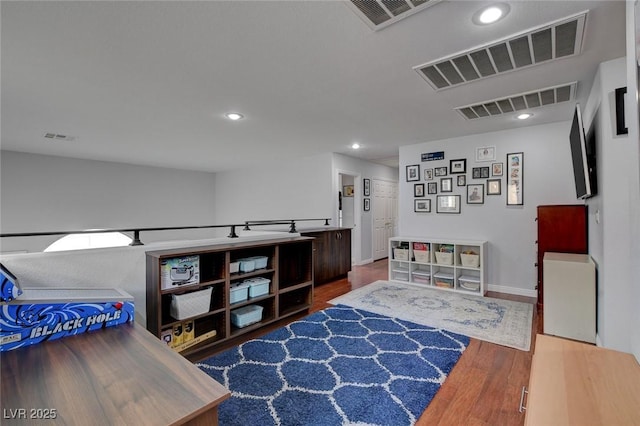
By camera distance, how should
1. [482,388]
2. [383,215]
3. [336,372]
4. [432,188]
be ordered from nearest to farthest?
1. [482,388]
2. [336,372]
3. [432,188]
4. [383,215]

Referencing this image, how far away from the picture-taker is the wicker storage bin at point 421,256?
450 cm

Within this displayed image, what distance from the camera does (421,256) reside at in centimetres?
454

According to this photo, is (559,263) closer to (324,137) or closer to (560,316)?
(560,316)

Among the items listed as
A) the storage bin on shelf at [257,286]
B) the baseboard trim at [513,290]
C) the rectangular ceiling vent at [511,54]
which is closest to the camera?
the rectangular ceiling vent at [511,54]

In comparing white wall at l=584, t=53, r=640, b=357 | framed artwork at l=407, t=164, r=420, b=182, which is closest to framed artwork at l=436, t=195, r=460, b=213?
framed artwork at l=407, t=164, r=420, b=182

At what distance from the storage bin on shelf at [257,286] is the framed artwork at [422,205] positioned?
3.11 meters

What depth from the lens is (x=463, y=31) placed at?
185 cm

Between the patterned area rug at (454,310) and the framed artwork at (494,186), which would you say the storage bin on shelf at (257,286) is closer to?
the patterned area rug at (454,310)

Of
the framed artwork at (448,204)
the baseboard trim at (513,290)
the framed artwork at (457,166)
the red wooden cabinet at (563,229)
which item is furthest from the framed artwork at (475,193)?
the baseboard trim at (513,290)

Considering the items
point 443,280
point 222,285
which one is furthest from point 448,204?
point 222,285

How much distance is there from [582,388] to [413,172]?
4327mm

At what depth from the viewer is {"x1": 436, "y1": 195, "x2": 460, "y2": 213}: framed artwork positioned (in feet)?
15.0

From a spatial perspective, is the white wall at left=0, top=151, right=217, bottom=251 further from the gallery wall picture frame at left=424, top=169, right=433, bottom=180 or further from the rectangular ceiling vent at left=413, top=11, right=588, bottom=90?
the rectangular ceiling vent at left=413, top=11, right=588, bottom=90

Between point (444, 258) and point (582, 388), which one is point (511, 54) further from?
point (444, 258)
